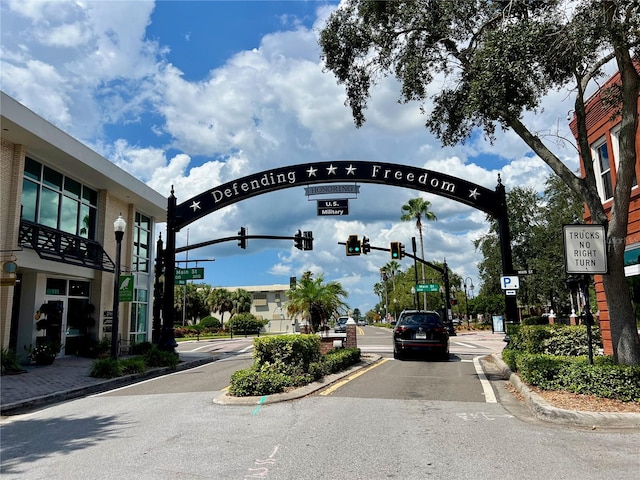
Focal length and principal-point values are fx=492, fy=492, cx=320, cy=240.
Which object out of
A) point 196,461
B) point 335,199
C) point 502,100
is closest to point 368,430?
point 196,461

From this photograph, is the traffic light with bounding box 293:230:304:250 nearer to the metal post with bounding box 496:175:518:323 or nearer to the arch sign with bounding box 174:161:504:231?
the arch sign with bounding box 174:161:504:231

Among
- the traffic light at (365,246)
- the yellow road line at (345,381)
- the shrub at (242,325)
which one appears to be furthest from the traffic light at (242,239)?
the shrub at (242,325)

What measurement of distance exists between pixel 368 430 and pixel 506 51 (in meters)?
6.86

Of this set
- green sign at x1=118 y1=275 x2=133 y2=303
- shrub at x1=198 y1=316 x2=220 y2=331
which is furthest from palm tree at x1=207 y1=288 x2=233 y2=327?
green sign at x1=118 y1=275 x2=133 y2=303

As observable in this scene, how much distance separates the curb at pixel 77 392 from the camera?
9680 mm

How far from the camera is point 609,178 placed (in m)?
14.7

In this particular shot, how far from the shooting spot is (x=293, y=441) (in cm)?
626

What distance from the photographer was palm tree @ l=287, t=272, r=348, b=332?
1791 centimetres

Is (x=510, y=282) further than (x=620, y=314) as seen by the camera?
Yes

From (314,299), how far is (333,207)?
11.8ft

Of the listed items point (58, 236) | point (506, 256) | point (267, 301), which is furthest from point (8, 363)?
point (267, 301)

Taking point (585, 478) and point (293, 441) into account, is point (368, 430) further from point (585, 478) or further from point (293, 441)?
point (585, 478)

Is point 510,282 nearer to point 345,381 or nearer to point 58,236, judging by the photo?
point 345,381

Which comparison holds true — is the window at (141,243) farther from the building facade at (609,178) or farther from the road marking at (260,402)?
the building facade at (609,178)
